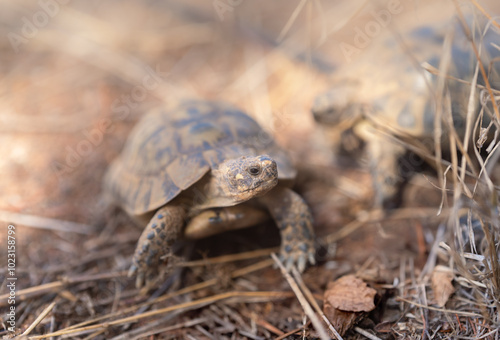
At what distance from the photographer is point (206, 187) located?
268 centimetres

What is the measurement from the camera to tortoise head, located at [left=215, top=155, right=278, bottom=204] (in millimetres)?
2290

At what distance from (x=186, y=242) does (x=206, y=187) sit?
2.17 ft

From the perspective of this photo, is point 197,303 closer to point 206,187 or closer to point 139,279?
point 139,279

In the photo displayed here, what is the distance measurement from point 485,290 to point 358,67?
2.42m

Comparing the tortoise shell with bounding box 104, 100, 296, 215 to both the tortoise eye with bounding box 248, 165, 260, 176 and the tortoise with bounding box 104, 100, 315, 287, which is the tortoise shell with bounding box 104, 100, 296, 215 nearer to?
the tortoise with bounding box 104, 100, 315, 287

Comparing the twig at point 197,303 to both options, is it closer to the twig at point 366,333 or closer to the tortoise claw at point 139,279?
the tortoise claw at point 139,279

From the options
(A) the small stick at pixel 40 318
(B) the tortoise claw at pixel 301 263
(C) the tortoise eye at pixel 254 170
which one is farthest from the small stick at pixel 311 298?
(A) the small stick at pixel 40 318

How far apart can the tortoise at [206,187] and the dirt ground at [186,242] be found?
0.31 meters

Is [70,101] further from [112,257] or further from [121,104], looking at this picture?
[112,257]

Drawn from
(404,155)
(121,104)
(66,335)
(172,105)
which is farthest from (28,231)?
(404,155)

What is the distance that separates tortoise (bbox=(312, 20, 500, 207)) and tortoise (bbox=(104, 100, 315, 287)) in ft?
2.82

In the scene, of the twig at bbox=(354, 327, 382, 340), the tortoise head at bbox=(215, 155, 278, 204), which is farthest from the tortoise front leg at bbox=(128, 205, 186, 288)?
the twig at bbox=(354, 327, 382, 340)

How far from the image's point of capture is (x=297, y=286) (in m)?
2.57

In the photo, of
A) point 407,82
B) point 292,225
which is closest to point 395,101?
point 407,82
